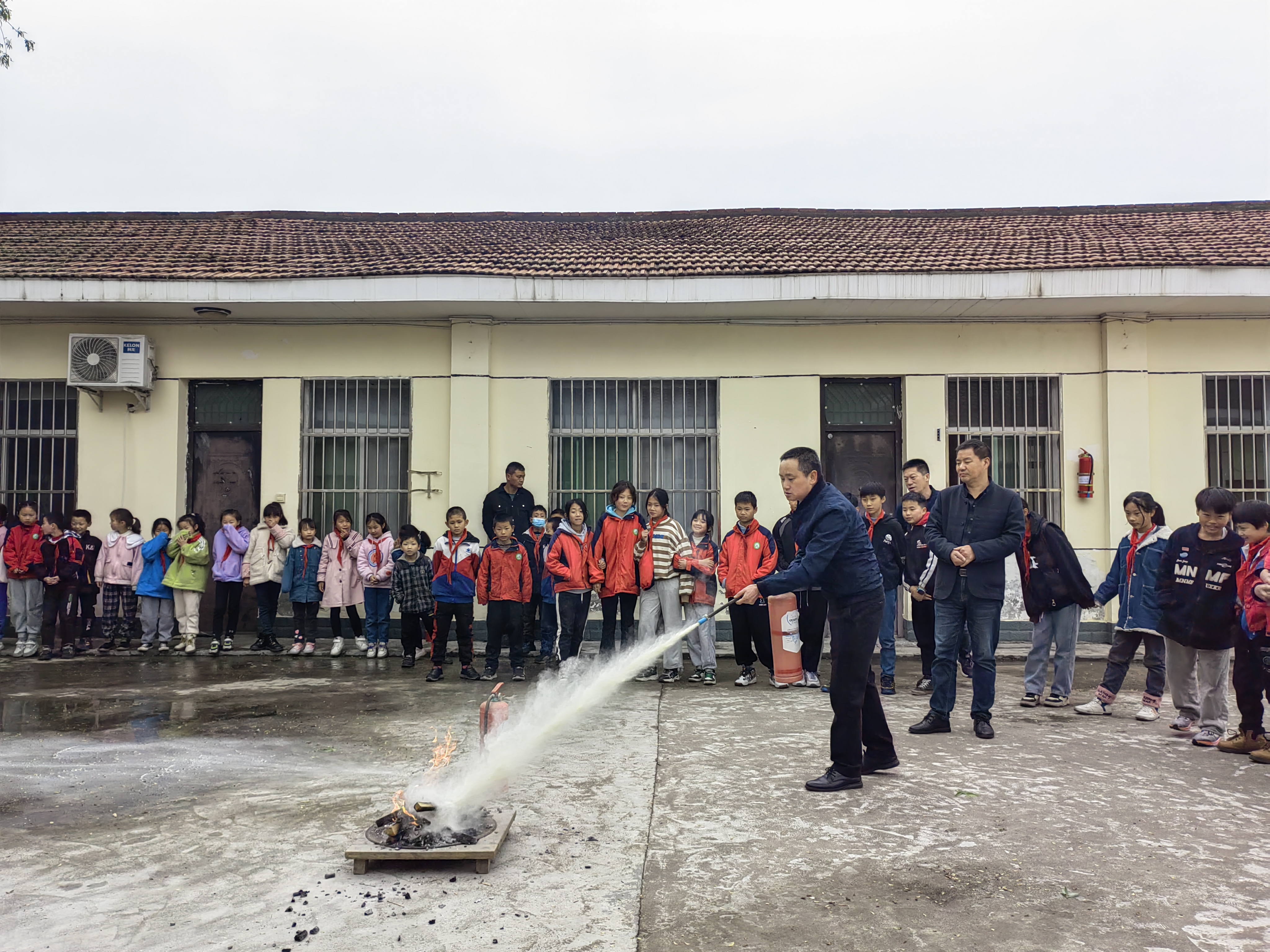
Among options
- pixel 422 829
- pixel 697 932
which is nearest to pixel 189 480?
pixel 422 829

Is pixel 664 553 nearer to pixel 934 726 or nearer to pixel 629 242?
pixel 934 726

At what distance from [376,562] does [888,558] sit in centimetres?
536

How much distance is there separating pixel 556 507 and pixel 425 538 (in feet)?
5.24

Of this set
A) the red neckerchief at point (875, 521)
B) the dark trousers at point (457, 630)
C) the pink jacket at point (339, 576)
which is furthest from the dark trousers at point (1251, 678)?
the pink jacket at point (339, 576)

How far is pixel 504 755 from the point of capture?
4.46 m

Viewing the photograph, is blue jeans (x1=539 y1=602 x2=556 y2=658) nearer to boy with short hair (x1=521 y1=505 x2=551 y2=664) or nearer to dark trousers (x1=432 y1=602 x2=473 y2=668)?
boy with short hair (x1=521 y1=505 x2=551 y2=664)

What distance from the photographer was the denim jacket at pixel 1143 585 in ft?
22.2

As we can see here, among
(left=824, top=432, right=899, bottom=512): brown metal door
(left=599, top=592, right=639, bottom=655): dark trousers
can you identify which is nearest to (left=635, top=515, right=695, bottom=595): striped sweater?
(left=599, top=592, right=639, bottom=655): dark trousers

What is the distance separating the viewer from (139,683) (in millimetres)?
8359

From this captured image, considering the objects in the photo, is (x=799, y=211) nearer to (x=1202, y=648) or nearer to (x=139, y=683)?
(x=1202, y=648)

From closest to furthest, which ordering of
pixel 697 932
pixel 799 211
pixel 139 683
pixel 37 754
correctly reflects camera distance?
pixel 697 932
pixel 37 754
pixel 139 683
pixel 799 211

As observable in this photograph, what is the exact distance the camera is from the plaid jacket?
9.18 meters

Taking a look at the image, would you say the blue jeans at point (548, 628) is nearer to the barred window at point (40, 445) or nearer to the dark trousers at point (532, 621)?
the dark trousers at point (532, 621)

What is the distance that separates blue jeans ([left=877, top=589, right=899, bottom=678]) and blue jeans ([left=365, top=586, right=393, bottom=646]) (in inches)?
203
